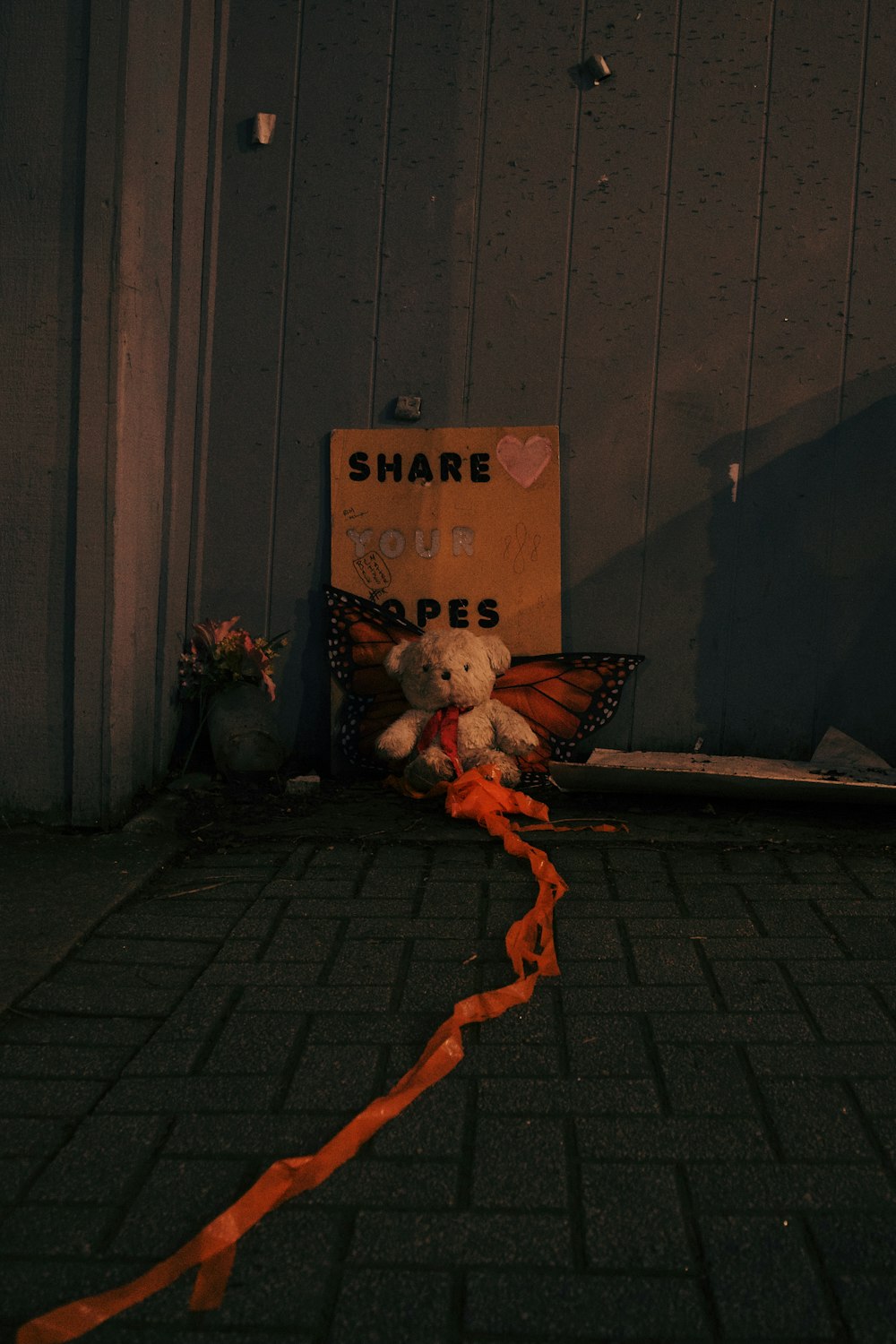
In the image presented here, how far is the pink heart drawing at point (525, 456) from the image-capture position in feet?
13.8

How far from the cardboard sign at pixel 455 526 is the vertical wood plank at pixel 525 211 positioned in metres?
0.21

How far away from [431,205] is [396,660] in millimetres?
1750

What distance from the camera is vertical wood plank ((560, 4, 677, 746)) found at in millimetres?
4098

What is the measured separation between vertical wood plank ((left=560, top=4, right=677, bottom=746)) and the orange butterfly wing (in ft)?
0.49

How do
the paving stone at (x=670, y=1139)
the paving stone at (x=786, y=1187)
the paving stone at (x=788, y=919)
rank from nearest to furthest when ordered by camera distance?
the paving stone at (x=786, y=1187) < the paving stone at (x=670, y=1139) < the paving stone at (x=788, y=919)

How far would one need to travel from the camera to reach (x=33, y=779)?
11.6ft

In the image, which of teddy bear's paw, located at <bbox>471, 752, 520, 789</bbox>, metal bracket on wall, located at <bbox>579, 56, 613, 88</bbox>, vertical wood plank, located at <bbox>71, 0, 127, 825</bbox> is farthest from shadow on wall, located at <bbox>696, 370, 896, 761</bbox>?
vertical wood plank, located at <bbox>71, 0, 127, 825</bbox>

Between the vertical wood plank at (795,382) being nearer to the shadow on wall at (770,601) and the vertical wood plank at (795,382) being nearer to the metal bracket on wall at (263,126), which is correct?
the shadow on wall at (770,601)

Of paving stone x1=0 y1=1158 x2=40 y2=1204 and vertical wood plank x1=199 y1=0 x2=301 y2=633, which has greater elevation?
vertical wood plank x1=199 y1=0 x2=301 y2=633

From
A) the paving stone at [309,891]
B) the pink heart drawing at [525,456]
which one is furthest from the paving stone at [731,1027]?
the pink heart drawing at [525,456]

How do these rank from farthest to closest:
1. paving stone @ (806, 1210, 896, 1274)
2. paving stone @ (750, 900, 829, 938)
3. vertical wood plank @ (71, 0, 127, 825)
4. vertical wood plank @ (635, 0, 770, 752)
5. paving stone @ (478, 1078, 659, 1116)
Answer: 1. vertical wood plank @ (635, 0, 770, 752)
2. vertical wood plank @ (71, 0, 127, 825)
3. paving stone @ (750, 900, 829, 938)
4. paving stone @ (478, 1078, 659, 1116)
5. paving stone @ (806, 1210, 896, 1274)

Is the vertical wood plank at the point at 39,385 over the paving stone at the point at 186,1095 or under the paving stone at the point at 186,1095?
over

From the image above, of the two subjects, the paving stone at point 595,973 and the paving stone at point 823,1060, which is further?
the paving stone at point 595,973

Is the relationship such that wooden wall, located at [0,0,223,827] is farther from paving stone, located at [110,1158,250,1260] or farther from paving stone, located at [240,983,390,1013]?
paving stone, located at [110,1158,250,1260]
